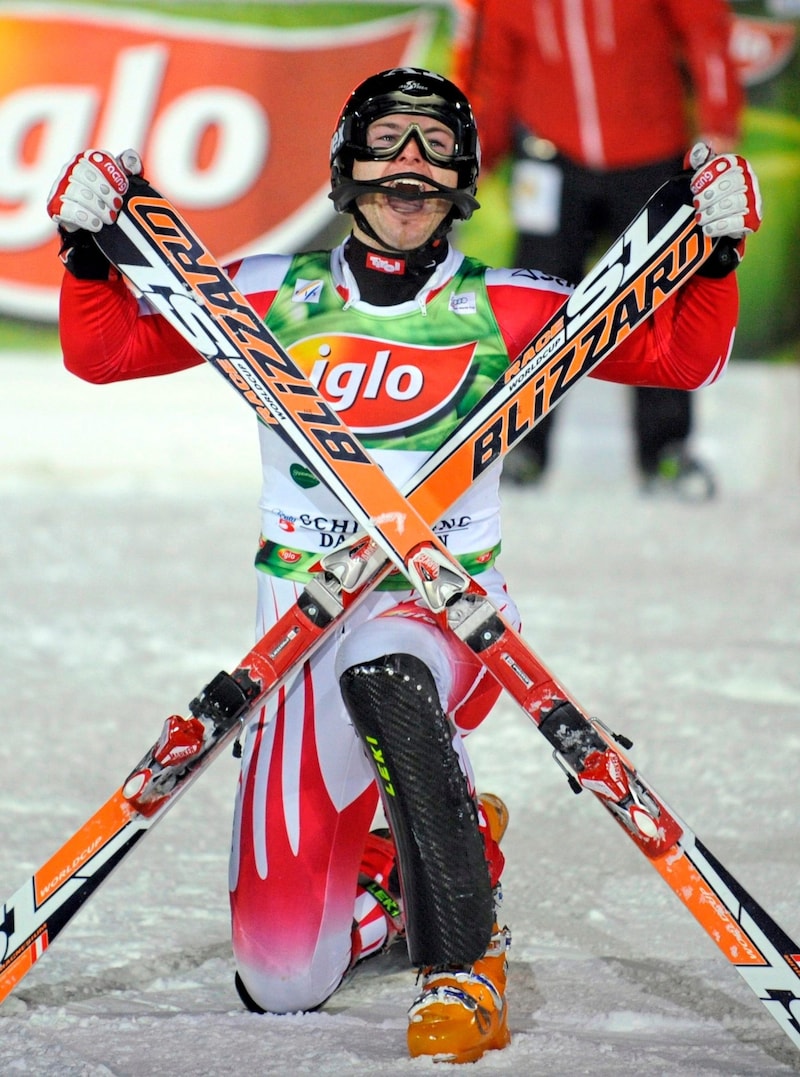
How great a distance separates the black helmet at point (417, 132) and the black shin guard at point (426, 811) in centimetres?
84

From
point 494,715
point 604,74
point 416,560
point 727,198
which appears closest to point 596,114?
point 604,74

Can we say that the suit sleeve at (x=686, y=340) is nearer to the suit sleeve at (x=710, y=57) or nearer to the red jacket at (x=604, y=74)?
the red jacket at (x=604, y=74)

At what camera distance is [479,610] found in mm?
2371

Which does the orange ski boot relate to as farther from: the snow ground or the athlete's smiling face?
the athlete's smiling face

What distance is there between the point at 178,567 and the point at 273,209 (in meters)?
2.22

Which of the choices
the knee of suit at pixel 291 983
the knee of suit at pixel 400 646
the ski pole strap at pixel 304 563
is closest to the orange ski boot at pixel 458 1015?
the knee of suit at pixel 291 983

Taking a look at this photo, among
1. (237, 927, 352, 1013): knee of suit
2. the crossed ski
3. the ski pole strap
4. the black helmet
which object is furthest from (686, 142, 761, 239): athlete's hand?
(237, 927, 352, 1013): knee of suit

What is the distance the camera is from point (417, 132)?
2.58 metres

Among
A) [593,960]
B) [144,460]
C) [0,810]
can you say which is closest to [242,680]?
[593,960]

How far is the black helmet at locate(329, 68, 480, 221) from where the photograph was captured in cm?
260

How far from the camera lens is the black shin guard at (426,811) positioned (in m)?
2.23

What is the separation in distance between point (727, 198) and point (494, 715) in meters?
1.93

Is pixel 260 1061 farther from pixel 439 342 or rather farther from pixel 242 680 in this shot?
pixel 439 342

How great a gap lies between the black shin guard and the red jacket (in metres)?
4.74
